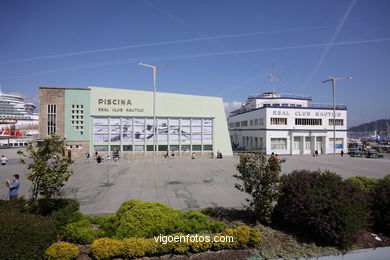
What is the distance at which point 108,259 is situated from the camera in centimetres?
546

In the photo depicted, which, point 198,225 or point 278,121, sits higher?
point 278,121

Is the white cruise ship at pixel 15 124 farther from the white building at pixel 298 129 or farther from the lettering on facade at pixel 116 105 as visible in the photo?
the white building at pixel 298 129

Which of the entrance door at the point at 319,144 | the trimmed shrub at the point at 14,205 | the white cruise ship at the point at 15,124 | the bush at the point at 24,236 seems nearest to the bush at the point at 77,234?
the bush at the point at 24,236

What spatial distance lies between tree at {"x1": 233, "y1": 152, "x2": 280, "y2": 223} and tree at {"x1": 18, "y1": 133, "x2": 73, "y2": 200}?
5887 mm

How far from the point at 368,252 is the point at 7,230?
9571 millimetres

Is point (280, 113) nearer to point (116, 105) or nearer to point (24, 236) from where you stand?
point (116, 105)

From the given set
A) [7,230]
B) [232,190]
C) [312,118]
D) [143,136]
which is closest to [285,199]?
[232,190]

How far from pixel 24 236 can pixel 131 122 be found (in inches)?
1165

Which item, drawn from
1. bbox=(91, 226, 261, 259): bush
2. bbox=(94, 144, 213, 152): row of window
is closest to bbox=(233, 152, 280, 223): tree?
bbox=(91, 226, 261, 259): bush

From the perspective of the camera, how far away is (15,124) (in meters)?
67.1

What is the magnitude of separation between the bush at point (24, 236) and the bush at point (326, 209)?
7.00 metres

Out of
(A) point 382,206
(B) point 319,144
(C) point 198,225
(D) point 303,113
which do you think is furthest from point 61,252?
(B) point 319,144

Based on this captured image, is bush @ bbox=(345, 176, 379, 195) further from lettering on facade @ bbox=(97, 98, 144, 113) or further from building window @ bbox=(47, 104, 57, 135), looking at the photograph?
building window @ bbox=(47, 104, 57, 135)

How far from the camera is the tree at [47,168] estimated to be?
662 cm
